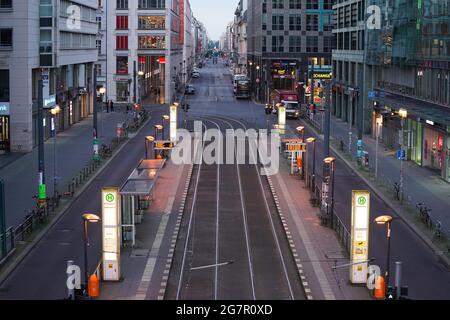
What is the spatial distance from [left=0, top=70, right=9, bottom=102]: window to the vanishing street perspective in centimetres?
11

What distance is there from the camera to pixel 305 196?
4881 centimetres

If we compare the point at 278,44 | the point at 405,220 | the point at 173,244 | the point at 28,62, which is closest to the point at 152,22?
the point at 278,44

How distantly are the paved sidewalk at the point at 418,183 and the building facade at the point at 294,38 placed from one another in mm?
64348

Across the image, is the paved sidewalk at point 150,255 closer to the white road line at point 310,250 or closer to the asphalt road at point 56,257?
the asphalt road at point 56,257

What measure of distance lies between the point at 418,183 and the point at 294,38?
3373 inches

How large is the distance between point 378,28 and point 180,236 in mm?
46037

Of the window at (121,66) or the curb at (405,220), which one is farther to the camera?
the window at (121,66)

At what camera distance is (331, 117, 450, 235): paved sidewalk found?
145ft

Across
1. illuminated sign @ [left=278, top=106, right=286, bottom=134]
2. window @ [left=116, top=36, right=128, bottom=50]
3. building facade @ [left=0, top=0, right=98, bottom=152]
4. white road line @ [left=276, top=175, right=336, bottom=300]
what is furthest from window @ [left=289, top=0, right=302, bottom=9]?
white road line @ [left=276, top=175, right=336, bottom=300]

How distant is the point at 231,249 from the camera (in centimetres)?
3559

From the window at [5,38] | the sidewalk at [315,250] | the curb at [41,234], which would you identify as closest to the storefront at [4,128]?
the window at [5,38]

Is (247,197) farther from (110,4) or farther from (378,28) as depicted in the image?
(110,4)

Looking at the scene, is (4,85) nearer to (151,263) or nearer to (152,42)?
(151,263)

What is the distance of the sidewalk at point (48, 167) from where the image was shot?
43.9 meters
